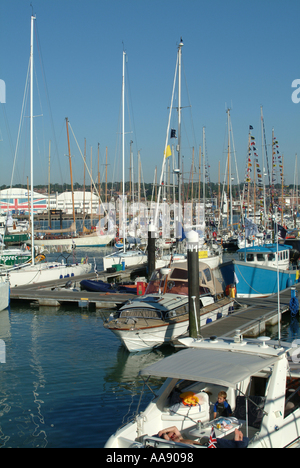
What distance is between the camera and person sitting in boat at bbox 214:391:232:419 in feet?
28.3

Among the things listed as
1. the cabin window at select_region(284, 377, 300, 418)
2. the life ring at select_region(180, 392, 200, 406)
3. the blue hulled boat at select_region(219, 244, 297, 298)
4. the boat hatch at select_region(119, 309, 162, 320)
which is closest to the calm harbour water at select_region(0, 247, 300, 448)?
the boat hatch at select_region(119, 309, 162, 320)

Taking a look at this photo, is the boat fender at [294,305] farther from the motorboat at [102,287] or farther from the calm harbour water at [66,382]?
the motorboat at [102,287]

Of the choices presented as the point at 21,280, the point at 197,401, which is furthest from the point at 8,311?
the point at 197,401

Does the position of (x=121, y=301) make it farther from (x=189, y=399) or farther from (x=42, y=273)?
(x=189, y=399)

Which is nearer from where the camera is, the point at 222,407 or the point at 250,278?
the point at 222,407

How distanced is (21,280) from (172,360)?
81.7 feet

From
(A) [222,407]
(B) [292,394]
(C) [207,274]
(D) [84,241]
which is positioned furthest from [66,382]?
(D) [84,241]

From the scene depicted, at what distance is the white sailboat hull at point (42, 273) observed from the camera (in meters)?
31.3

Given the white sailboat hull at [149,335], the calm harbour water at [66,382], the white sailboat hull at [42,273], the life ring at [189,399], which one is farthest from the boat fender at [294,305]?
the white sailboat hull at [42,273]

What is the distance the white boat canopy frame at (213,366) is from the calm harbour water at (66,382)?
10.6 feet

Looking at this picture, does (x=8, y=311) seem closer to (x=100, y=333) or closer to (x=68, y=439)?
(x=100, y=333)

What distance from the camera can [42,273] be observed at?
105 feet

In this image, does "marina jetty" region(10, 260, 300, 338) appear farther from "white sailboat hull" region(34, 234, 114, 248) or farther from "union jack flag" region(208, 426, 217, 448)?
"white sailboat hull" region(34, 234, 114, 248)

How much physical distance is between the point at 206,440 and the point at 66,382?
7.00 meters
